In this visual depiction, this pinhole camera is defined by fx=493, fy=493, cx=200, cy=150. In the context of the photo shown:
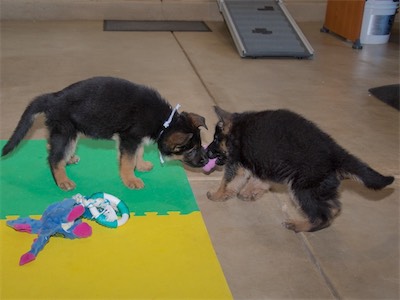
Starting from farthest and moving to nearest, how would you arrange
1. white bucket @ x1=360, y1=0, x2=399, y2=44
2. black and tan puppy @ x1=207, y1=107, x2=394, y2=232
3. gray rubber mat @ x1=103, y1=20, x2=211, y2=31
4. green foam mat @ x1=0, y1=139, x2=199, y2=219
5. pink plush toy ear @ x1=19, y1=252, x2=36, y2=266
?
gray rubber mat @ x1=103, y1=20, x2=211, y2=31 < white bucket @ x1=360, y1=0, x2=399, y2=44 < green foam mat @ x1=0, y1=139, x2=199, y2=219 < black and tan puppy @ x1=207, y1=107, x2=394, y2=232 < pink plush toy ear @ x1=19, y1=252, x2=36, y2=266

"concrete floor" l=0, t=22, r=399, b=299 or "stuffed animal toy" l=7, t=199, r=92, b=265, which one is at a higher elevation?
"stuffed animal toy" l=7, t=199, r=92, b=265

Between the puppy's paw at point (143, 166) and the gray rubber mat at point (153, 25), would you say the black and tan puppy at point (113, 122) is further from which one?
the gray rubber mat at point (153, 25)

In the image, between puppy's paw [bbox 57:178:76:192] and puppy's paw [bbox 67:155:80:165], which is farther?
puppy's paw [bbox 67:155:80:165]

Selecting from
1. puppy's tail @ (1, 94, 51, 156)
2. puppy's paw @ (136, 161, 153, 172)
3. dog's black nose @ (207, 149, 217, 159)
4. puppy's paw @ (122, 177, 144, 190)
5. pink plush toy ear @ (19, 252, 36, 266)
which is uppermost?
puppy's tail @ (1, 94, 51, 156)

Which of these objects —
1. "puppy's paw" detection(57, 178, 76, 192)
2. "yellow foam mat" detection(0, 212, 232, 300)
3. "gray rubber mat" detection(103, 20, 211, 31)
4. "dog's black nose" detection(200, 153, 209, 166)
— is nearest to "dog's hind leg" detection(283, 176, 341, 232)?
"yellow foam mat" detection(0, 212, 232, 300)

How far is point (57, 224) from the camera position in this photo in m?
3.17

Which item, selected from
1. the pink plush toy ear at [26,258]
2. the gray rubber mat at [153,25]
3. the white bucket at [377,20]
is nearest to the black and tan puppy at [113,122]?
the pink plush toy ear at [26,258]

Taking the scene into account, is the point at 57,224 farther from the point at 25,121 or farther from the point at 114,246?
the point at 25,121

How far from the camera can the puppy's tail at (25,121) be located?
3.66m

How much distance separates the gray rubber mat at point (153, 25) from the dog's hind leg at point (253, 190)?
594 cm

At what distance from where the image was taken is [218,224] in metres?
3.55

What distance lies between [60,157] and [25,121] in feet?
1.21

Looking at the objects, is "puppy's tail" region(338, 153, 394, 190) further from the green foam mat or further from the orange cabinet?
the orange cabinet

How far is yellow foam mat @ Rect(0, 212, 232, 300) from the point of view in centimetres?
280
